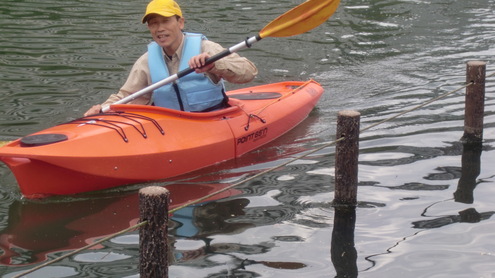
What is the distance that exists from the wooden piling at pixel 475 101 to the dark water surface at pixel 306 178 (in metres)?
0.13

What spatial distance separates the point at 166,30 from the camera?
6.36 m

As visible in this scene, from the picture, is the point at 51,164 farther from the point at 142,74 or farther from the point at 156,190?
the point at 156,190

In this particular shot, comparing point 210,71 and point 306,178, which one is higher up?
point 210,71

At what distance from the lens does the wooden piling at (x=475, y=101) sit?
6.59 meters

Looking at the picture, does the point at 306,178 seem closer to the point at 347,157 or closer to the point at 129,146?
the point at 347,157

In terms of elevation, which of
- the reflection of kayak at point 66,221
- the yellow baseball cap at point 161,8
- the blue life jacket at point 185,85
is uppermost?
the yellow baseball cap at point 161,8

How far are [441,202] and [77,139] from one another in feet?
8.35

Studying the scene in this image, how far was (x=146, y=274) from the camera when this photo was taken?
390cm

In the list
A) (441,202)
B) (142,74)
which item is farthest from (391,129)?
(142,74)

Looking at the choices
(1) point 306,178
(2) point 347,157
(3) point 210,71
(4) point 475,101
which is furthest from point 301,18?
(2) point 347,157

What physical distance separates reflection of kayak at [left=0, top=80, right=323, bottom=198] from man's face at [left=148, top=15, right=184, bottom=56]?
526 millimetres

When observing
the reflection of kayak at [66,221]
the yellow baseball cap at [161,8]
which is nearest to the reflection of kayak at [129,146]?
the reflection of kayak at [66,221]

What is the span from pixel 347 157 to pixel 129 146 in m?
1.62

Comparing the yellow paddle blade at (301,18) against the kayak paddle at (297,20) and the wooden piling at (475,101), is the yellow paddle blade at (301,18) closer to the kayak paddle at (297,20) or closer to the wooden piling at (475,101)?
the kayak paddle at (297,20)
